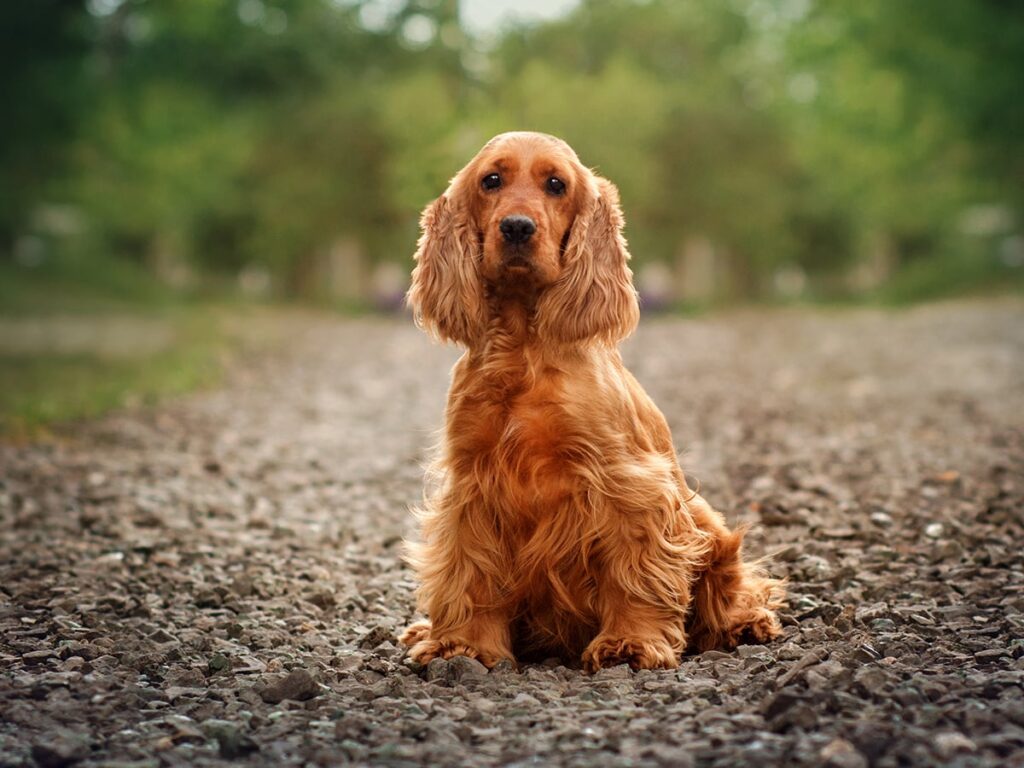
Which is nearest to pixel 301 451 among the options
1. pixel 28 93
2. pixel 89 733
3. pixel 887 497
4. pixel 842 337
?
pixel 887 497

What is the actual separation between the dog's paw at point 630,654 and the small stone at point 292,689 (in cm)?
81

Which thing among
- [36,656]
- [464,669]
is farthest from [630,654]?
[36,656]

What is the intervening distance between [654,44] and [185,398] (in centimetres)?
2114

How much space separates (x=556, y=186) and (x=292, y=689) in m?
1.69

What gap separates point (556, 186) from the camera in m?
3.65

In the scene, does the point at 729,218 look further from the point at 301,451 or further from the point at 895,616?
the point at 895,616

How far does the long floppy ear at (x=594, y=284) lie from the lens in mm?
3541

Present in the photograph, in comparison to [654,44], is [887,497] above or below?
below

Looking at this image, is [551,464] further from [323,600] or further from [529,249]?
[323,600]

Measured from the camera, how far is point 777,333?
675 inches

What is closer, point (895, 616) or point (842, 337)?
point (895, 616)

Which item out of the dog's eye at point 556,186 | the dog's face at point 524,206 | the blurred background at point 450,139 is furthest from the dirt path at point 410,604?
the blurred background at point 450,139

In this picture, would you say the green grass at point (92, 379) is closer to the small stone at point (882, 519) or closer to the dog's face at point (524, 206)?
the dog's face at point (524, 206)

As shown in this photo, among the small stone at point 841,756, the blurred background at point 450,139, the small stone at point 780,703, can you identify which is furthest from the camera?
the blurred background at point 450,139
